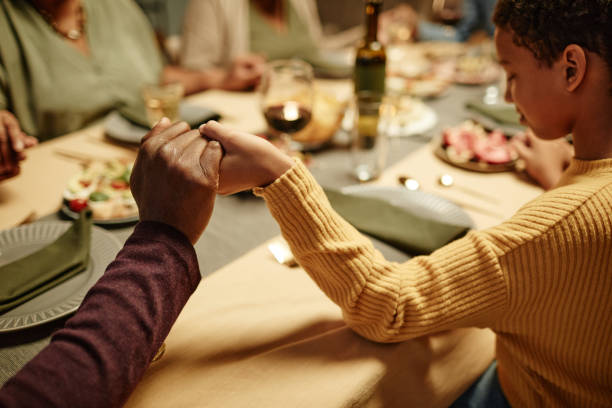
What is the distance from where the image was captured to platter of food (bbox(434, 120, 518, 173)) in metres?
1.08

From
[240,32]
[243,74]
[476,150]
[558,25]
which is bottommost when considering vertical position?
[476,150]

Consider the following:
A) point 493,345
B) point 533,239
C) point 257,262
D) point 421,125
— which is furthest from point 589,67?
point 421,125

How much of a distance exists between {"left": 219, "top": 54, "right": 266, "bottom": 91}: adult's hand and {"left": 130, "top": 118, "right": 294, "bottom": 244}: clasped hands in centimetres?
104

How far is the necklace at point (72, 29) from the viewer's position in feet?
4.88

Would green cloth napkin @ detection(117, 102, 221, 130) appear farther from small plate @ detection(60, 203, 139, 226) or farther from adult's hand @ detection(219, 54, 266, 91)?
small plate @ detection(60, 203, 139, 226)

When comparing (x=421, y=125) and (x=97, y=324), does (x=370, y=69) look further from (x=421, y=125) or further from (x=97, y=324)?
(x=97, y=324)

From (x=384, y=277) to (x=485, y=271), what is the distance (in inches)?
5.3

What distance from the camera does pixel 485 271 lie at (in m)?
0.59

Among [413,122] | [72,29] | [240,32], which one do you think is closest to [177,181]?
[413,122]

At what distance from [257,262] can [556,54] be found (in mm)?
579

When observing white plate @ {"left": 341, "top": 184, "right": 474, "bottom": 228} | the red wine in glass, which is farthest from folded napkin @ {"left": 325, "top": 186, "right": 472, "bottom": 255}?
the red wine in glass

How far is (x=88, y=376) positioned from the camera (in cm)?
43

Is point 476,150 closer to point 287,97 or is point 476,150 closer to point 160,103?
point 287,97

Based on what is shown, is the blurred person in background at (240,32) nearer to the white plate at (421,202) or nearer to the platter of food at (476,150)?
the platter of food at (476,150)
